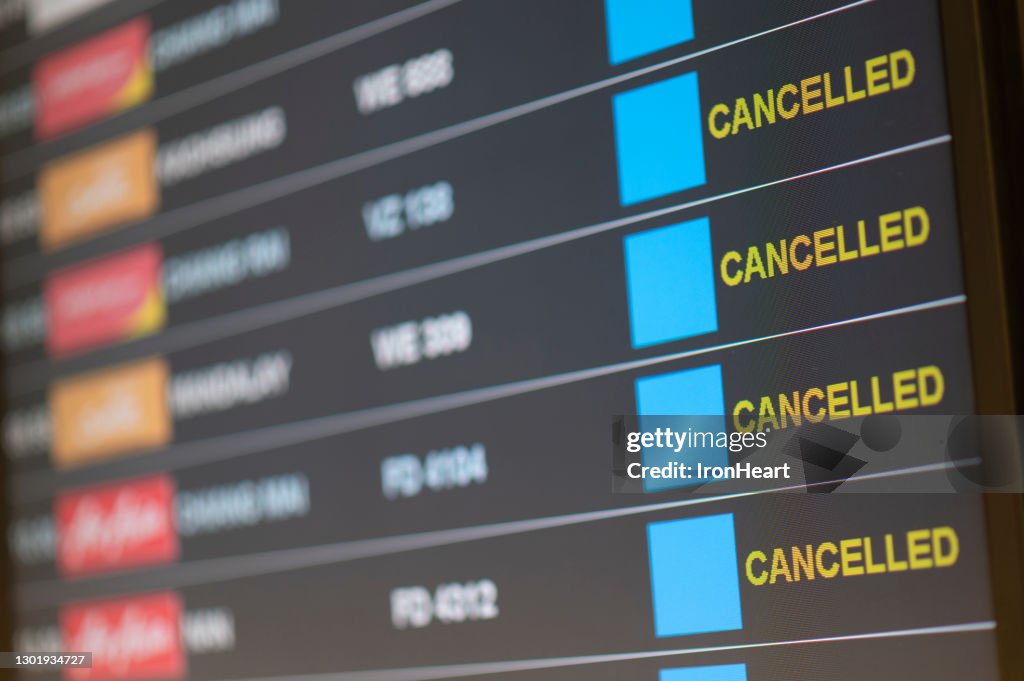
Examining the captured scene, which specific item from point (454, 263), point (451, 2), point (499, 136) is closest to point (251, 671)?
point (454, 263)

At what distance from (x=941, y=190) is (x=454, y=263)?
1.62ft

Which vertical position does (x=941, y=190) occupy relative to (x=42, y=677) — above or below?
above

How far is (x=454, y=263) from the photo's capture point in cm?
118

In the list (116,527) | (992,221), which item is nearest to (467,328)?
(992,221)

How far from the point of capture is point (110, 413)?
151cm

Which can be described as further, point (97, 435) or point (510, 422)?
point (97, 435)

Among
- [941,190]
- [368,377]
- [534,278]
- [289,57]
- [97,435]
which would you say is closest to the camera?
[941,190]

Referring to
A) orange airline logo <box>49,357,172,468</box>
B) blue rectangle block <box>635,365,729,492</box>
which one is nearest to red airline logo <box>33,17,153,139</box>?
orange airline logo <box>49,357,172,468</box>

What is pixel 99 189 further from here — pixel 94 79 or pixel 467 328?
pixel 467 328

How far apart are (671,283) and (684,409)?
0.37ft

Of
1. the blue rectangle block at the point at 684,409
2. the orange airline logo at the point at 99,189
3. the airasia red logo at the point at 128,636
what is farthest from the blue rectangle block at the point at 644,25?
the airasia red logo at the point at 128,636

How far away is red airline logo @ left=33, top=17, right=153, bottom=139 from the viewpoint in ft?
5.06

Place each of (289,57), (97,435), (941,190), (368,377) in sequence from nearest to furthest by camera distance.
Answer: (941,190) → (368,377) → (289,57) → (97,435)

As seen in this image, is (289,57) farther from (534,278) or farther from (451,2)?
(534,278)
